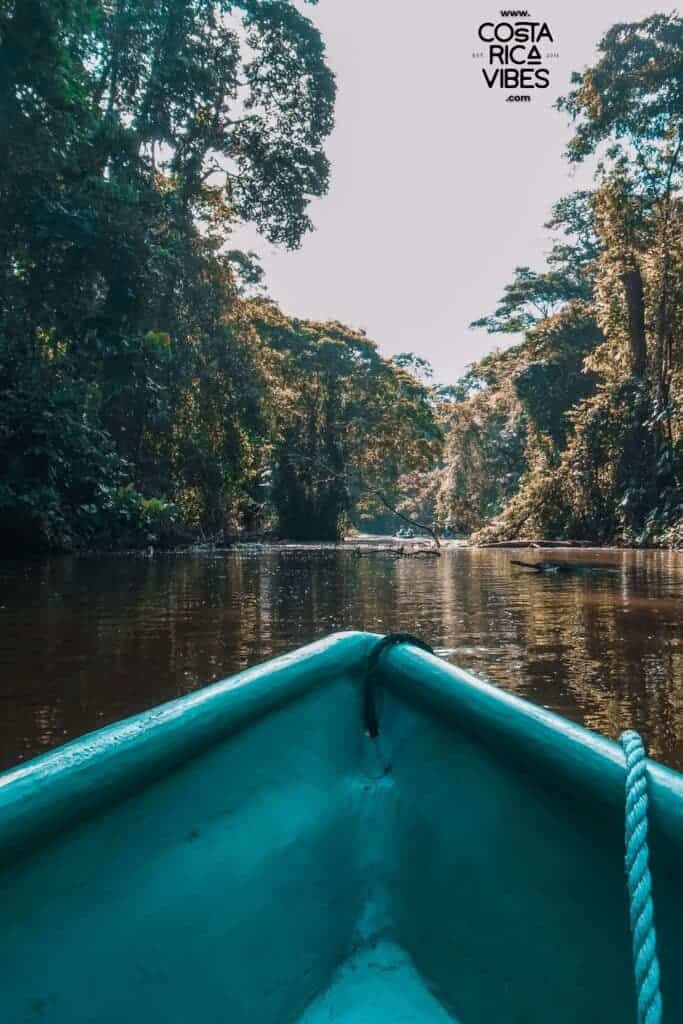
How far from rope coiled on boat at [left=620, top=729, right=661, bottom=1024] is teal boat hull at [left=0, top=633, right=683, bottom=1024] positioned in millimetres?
24

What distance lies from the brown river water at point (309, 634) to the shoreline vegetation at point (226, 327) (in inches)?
128

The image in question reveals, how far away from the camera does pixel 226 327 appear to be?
15492mm

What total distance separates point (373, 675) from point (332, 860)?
33 cm

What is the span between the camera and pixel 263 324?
2420 cm

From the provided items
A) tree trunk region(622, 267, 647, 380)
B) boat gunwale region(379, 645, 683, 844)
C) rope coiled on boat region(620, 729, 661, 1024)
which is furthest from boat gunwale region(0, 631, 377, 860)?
tree trunk region(622, 267, 647, 380)

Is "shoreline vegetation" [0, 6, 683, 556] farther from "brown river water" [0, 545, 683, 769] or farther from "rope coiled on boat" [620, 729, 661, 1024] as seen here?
"rope coiled on boat" [620, 729, 661, 1024]

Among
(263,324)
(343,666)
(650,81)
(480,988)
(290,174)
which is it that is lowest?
(480,988)

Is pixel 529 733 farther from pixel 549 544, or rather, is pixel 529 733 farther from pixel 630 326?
pixel 630 326

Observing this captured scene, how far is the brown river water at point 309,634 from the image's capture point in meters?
2.64

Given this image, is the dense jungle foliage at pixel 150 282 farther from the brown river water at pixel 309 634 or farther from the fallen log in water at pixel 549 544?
the fallen log in water at pixel 549 544

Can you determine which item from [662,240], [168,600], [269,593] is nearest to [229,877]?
[168,600]

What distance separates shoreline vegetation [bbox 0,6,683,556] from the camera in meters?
8.64

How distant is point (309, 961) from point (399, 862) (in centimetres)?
22

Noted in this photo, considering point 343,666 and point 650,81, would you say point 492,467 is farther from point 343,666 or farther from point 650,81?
point 343,666
